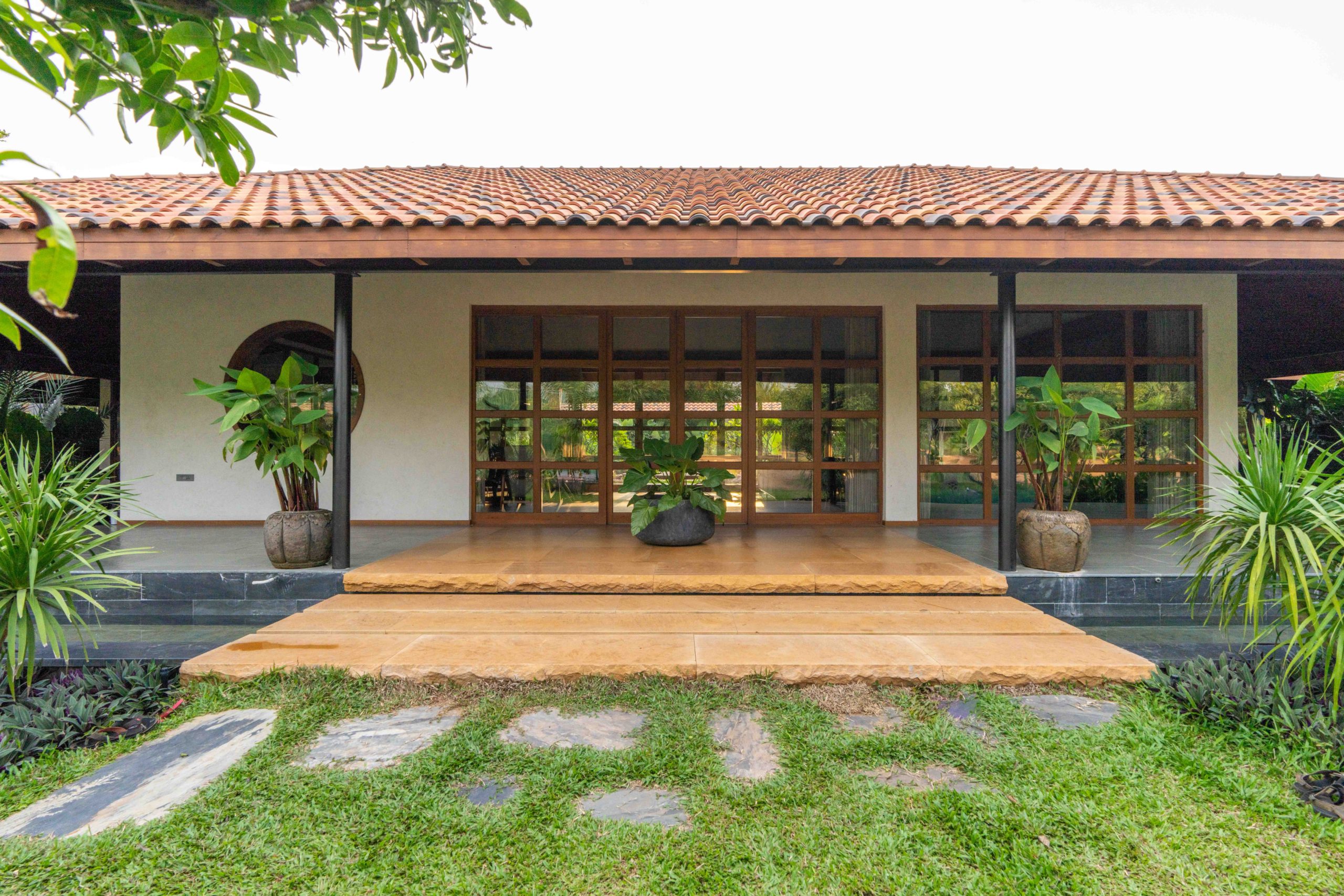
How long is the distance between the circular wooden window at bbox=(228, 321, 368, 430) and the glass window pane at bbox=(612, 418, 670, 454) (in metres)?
2.74

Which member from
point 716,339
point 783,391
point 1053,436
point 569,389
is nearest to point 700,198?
point 716,339

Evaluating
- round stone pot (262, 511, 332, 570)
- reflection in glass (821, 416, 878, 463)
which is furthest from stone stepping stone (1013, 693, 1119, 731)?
round stone pot (262, 511, 332, 570)

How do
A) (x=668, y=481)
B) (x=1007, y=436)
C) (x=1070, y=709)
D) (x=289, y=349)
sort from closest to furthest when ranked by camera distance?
(x=1070, y=709) → (x=1007, y=436) → (x=668, y=481) → (x=289, y=349)

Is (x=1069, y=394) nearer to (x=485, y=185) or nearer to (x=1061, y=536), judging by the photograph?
(x=1061, y=536)

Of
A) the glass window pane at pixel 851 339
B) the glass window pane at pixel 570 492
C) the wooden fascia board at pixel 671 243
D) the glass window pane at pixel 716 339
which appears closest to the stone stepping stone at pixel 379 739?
the wooden fascia board at pixel 671 243

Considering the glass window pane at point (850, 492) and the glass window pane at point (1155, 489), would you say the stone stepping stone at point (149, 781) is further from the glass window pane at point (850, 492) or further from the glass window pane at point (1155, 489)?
the glass window pane at point (1155, 489)

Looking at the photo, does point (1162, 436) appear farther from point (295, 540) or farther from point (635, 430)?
point (295, 540)

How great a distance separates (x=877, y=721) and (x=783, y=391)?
181 inches

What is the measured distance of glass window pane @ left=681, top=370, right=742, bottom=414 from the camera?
6809 millimetres

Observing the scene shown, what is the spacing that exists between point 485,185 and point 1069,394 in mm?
6364

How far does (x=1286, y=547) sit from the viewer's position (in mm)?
2613

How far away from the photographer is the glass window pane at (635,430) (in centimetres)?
682

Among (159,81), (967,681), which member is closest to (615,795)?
(967,681)

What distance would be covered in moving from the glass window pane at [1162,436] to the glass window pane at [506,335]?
675cm
